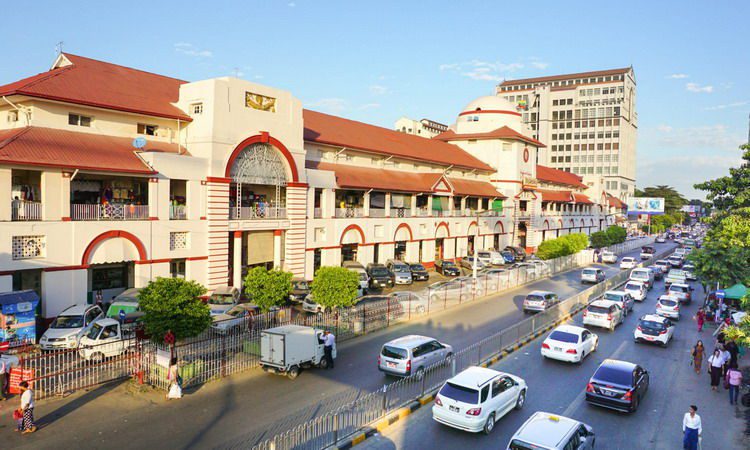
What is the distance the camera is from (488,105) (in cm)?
6700

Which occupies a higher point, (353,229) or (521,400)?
(353,229)

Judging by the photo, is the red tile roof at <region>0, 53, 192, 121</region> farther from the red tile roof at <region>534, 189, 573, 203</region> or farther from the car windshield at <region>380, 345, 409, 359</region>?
the red tile roof at <region>534, 189, 573, 203</region>

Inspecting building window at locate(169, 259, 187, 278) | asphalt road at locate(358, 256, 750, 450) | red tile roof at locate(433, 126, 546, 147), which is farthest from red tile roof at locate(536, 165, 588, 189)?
building window at locate(169, 259, 187, 278)

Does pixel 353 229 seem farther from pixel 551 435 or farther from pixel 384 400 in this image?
pixel 551 435

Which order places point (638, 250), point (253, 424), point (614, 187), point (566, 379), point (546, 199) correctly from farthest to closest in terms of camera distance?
point (614, 187) → point (638, 250) → point (546, 199) → point (566, 379) → point (253, 424)

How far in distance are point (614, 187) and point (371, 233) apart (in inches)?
3930

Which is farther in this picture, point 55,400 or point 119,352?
point 119,352

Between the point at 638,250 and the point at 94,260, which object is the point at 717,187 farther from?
the point at 638,250

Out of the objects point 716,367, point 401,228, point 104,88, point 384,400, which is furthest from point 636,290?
point 104,88

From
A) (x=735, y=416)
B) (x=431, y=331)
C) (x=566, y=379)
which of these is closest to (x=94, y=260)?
(x=431, y=331)

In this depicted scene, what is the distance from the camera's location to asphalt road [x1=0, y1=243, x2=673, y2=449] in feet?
45.8

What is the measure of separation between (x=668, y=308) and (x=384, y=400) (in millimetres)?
22975

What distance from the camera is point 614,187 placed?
12500 cm

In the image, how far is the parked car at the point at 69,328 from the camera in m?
20.6
